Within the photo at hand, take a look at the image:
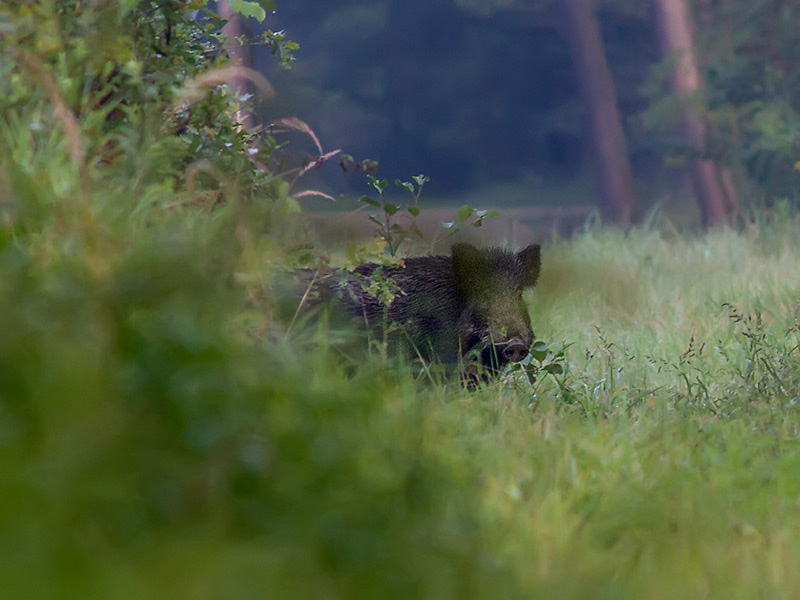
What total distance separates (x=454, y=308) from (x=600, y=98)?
14.2 metres

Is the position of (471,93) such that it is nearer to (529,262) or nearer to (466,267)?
(529,262)

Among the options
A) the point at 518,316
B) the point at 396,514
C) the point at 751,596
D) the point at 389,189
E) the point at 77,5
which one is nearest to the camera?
the point at 396,514

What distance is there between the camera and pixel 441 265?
15.9ft

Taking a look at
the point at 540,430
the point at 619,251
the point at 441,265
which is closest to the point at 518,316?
the point at 441,265

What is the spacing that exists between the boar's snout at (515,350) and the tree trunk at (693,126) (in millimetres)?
10885

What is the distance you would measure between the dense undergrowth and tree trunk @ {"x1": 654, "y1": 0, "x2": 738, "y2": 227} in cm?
1237

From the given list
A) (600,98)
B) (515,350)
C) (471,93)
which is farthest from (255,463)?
(471,93)

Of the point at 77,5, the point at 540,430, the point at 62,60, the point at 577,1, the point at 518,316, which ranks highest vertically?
A: the point at 577,1

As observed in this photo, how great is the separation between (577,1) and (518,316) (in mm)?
14562

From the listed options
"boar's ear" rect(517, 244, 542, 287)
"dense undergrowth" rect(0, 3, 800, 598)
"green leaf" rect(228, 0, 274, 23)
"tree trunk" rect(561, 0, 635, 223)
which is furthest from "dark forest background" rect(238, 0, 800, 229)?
"dense undergrowth" rect(0, 3, 800, 598)

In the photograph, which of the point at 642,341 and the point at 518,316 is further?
the point at 642,341

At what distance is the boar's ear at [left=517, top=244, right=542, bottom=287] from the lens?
4973 millimetres

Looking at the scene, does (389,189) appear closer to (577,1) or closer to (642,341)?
(577,1)

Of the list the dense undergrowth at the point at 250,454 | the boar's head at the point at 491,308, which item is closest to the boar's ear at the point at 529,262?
the boar's head at the point at 491,308
